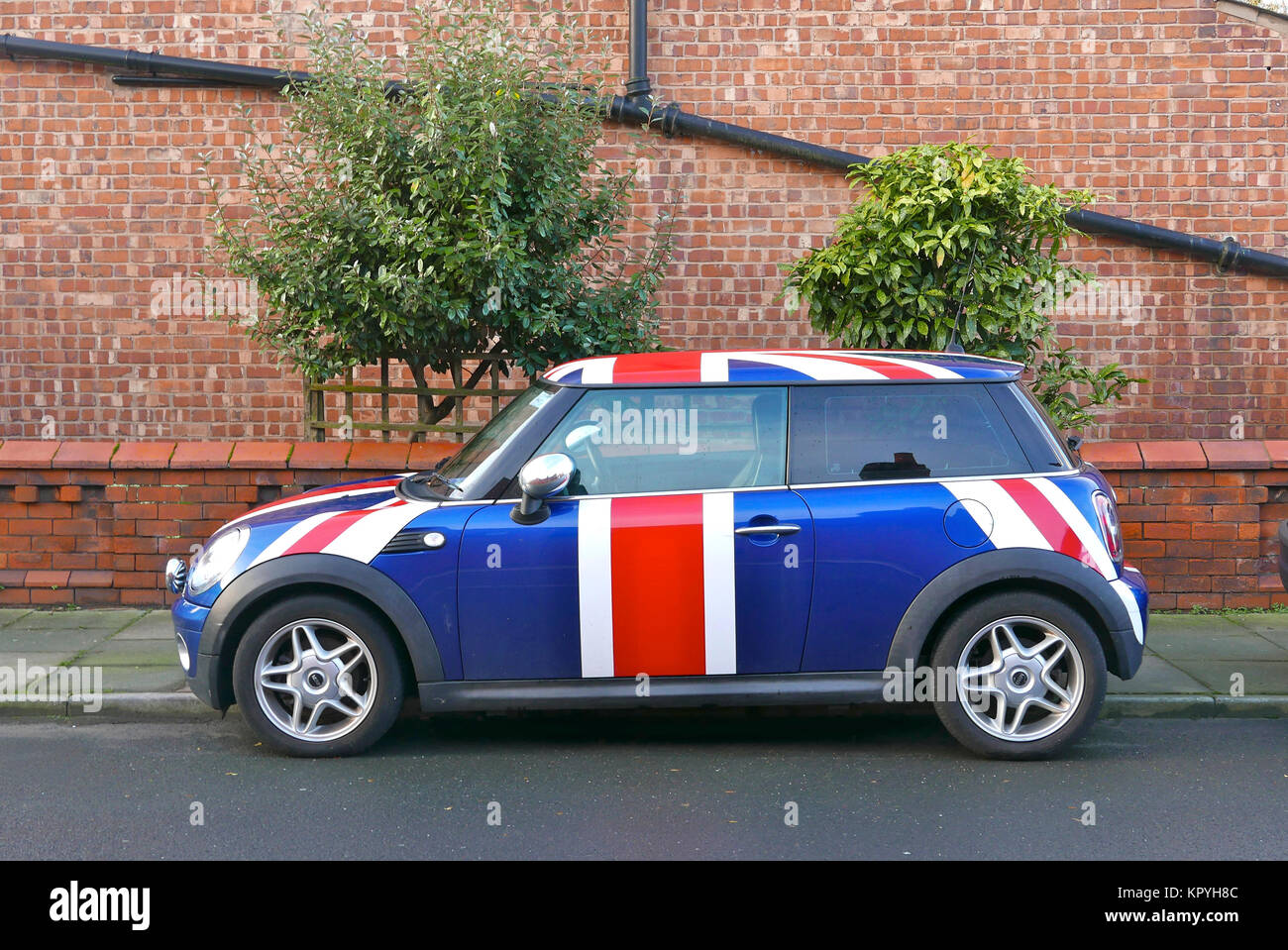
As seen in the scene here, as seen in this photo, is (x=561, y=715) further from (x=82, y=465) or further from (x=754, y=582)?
(x=82, y=465)

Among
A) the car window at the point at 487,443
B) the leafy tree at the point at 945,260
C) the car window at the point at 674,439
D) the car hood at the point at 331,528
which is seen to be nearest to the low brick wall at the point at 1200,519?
the leafy tree at the point at 945,260

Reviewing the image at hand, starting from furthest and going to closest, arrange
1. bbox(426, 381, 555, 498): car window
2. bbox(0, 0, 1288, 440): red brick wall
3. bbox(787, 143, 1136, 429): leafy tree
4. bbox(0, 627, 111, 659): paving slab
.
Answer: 1. bbox(0, 0, 1288, 440): red brick wall
2. bbox(787, 143, 1136, 429): leafy tree
3. bbox(0, 627, 111, 659): paving slab
4. bbox(426, 381, 555, 498): car window

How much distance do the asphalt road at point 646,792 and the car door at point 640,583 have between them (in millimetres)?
472

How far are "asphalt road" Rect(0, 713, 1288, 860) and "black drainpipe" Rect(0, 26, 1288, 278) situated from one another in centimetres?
516

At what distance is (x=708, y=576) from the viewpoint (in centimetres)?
523

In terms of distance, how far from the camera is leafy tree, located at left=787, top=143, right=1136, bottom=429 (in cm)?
724

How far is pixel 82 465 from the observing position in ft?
26.8

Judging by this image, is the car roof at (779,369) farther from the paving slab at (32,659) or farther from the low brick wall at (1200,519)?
the paving slab at (32,659)

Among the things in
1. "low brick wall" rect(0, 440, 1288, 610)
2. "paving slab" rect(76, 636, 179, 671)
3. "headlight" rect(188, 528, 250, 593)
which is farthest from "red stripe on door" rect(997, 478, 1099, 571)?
"paving slab" rect(76, 636, 179, 671)

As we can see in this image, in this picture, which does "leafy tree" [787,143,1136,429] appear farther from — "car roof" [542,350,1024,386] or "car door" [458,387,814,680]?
"car door" [458,387,814,680]

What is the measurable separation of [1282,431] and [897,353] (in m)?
5.93

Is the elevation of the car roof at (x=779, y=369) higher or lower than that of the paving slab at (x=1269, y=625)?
higher

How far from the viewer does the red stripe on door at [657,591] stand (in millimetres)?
5219

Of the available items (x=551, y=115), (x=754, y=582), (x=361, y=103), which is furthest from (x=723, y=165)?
(x=754, y=582)
